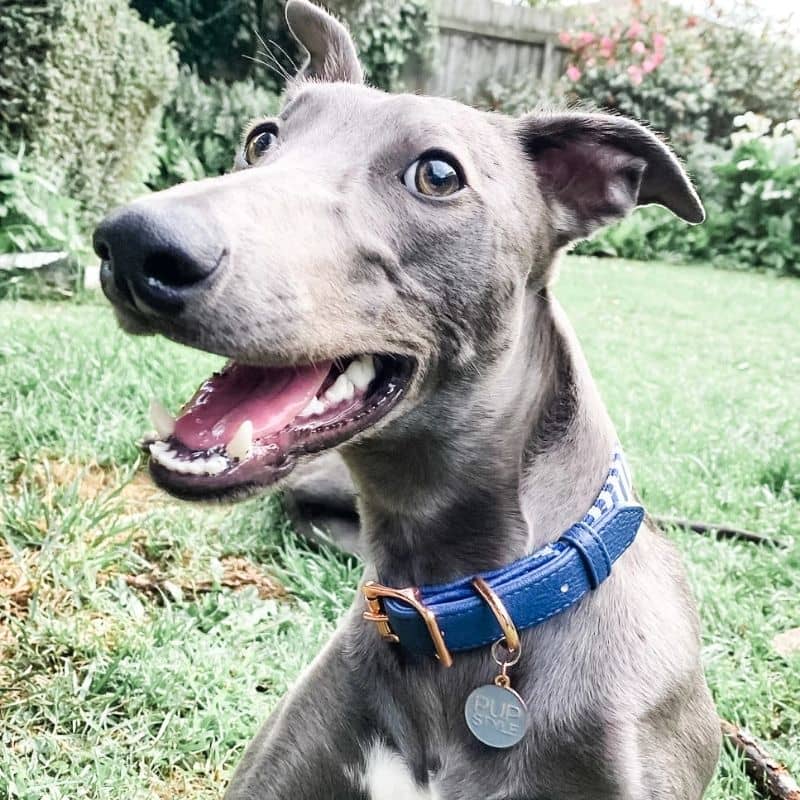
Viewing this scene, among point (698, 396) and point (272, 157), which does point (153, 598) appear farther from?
point (698, 396)

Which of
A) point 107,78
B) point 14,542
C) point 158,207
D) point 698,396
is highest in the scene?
point 158,207

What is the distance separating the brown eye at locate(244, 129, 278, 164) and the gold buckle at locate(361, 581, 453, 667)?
0.95m

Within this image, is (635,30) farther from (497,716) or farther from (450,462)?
(497,716)

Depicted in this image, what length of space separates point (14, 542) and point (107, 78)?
4.64 metres

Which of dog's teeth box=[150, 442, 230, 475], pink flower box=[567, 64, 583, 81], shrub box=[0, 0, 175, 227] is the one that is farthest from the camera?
pink flower box=[567, 64, 583, 81]

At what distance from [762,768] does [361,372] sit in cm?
147

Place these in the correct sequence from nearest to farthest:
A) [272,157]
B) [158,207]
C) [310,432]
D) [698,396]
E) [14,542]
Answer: [158,207], [310,432], [272,157], [14,542], [698,396]

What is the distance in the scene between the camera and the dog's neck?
1.99 metres

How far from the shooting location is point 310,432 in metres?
1.74

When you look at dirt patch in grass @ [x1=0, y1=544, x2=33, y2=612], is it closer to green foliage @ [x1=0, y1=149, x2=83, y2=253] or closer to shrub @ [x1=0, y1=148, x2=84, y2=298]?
shrub @ [x1=0, y1=148, x2=84, y2=298]

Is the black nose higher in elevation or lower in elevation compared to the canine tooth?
higher

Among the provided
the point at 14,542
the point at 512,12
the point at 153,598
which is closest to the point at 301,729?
the point at 153,598

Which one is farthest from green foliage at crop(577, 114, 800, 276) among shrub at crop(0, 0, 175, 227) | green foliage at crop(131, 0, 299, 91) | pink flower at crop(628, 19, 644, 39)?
shrub at crop(0, 0, 175, 227)

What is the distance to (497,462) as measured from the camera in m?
2.02
